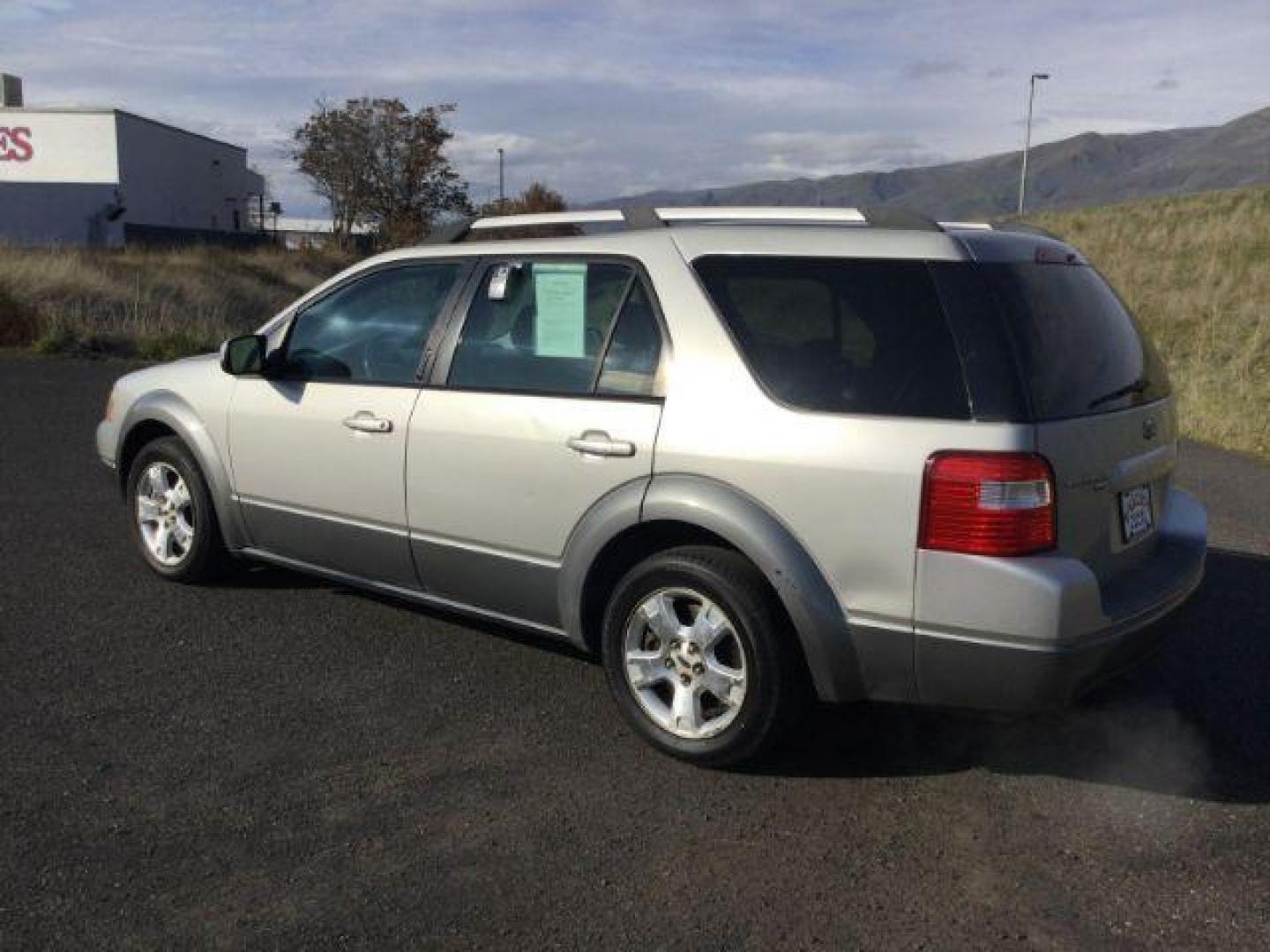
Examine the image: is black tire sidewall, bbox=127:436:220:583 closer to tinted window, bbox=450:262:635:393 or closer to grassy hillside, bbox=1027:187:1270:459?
tinted window, bbox=450:262:635:393

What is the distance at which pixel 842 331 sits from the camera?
372 centimetres

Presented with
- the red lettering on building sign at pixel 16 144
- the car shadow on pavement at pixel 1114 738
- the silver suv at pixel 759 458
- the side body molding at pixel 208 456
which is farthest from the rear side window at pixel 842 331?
the red lettering on building sign at pixel 16 144

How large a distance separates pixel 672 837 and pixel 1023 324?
5.95ft

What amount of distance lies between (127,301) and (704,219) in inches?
712

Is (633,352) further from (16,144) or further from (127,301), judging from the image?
(16,144)

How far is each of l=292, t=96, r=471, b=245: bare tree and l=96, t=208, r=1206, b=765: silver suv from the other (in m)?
46.0

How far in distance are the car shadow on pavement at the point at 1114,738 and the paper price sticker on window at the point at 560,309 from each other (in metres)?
1.61

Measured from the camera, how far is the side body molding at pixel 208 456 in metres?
5.40

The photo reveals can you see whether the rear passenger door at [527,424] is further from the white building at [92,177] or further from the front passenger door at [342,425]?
the white building at [92,177]

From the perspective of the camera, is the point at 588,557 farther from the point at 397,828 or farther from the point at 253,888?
the point at 253,888

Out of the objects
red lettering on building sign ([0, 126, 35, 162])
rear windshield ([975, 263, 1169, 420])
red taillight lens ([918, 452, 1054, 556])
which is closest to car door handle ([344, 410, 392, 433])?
red taillight lens ([918, 452, 1054, 556])

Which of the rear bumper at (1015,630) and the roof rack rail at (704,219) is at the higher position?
the roof rack rail at (704,219)

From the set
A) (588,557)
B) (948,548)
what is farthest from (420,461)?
(948,548)

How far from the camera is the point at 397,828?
3523 millimetres
